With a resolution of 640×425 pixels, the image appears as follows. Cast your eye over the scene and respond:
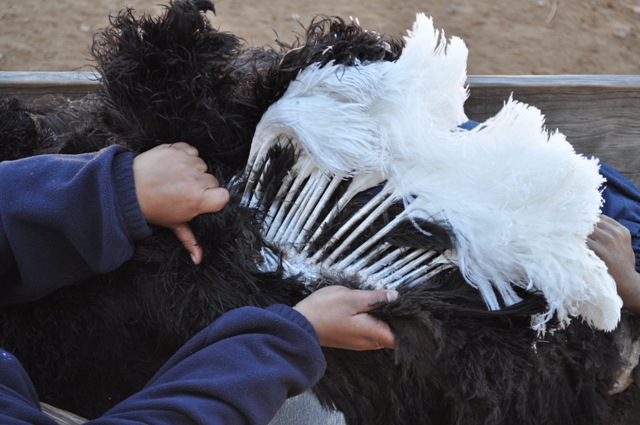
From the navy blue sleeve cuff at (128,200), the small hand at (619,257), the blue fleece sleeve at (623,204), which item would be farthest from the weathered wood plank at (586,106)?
the navy blue sleeve cuff at (128,200)

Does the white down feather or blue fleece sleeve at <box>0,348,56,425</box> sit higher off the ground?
the white down feather

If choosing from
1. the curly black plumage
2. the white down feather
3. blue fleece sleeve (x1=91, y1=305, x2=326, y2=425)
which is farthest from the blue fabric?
the white down feather

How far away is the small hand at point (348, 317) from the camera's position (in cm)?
94

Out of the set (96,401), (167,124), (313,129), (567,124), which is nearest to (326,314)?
(313,129)

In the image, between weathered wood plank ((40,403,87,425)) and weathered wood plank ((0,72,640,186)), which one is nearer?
weathered wood plank ((40,403,87,425))

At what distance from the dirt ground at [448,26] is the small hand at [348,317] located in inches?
83.2

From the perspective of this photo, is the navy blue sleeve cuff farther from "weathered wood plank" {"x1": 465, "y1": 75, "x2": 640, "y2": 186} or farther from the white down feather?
"weathered wood plank" {"x1": 465, "y1": 75, "x2": 640, "y2": 186}

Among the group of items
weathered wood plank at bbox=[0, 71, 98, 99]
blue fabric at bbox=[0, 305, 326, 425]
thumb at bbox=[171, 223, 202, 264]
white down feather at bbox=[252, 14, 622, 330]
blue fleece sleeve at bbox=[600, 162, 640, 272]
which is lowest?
weathered wood plank at bbox=[0, 71, 98, 99]

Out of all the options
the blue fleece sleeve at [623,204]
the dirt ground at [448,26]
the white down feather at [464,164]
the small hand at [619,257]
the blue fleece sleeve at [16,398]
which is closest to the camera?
the blue fleece sleeve at [16,398]

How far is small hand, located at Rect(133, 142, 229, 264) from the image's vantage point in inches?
38.7

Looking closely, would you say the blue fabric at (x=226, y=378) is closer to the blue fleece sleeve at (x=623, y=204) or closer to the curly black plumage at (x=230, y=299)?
the curly black plumage at (x=230, y=299)

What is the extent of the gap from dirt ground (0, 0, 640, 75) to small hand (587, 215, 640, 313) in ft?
5.84

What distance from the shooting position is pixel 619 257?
118cm

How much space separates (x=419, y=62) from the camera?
3.30 ft
